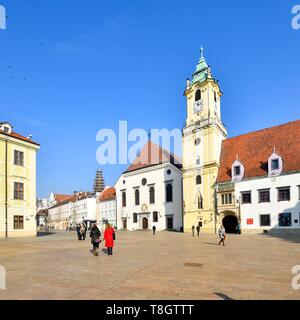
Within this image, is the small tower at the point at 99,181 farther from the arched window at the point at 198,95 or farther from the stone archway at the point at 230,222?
the stone archway at the point at 230,222

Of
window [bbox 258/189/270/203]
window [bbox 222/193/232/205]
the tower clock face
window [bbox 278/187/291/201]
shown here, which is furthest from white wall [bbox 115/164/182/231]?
window [bbox 278/187/291/201]

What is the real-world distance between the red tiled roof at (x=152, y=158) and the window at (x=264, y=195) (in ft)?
58.5

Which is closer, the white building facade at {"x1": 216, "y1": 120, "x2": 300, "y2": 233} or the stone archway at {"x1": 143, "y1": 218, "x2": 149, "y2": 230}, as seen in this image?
the white building facade at {"x1": 216, "y1": 120, "x2": 300, "y2": 233}

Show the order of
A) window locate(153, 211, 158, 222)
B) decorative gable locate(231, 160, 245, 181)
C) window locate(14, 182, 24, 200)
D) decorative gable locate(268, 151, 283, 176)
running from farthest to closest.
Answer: window locate(153, 211, 158, 222), decorative gable locate(231, 160, 245, 181), decorative gable locate(268, 151, 283, 176), window locate(14, 182, 24, 200)

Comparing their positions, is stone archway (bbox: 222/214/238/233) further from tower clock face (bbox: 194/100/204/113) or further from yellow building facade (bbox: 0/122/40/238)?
yellow building facade (bbox: 0/122/40/238)

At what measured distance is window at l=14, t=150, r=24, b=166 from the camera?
35375 millimetres

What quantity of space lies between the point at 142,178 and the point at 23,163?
974 inches

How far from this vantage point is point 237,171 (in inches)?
1641

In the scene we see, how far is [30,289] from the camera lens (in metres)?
8.34

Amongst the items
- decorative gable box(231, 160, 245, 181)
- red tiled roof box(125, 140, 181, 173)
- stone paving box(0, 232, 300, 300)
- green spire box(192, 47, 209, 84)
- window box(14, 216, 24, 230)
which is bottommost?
window box(14, 216, 24, 230)

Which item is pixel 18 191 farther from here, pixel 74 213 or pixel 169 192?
pixel 74 213
